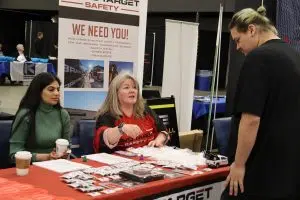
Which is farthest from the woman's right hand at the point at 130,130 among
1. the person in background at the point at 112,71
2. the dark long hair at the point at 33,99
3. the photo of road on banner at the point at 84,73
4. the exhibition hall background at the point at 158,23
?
the exhibition hall background at the point at 158,23

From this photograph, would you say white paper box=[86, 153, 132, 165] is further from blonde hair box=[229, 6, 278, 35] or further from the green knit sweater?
blonde hair box=[229, 6, 278, 35]

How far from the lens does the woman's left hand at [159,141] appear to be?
2.99 metres

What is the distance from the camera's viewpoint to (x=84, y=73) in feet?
12.6

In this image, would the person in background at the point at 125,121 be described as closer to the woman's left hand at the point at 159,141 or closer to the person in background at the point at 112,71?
the woman's left hand at the point at 159,141

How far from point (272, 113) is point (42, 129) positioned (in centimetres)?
163

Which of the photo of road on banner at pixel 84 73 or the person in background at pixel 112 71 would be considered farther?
the person in background at pixel 112 71

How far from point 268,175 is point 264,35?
2.10 feet

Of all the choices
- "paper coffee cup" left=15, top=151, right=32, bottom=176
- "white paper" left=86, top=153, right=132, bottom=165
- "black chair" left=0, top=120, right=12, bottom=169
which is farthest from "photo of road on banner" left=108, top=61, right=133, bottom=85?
"paper coffee cup" left=15, top=151, right=32, bottom=176

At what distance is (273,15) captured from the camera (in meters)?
4.85

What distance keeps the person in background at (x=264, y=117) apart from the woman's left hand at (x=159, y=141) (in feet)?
3.18

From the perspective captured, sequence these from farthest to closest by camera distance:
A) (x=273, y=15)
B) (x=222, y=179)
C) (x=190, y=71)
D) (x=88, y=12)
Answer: (x=190, y=71) < (x=273, y=15) < (x=88, y=12) < (x=222, y=179)

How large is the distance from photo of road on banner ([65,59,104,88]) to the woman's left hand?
3.50 ft

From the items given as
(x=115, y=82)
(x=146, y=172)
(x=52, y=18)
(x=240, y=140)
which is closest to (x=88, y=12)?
(x=115, y=82)

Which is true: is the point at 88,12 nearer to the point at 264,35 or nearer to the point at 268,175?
the point at 264,35
